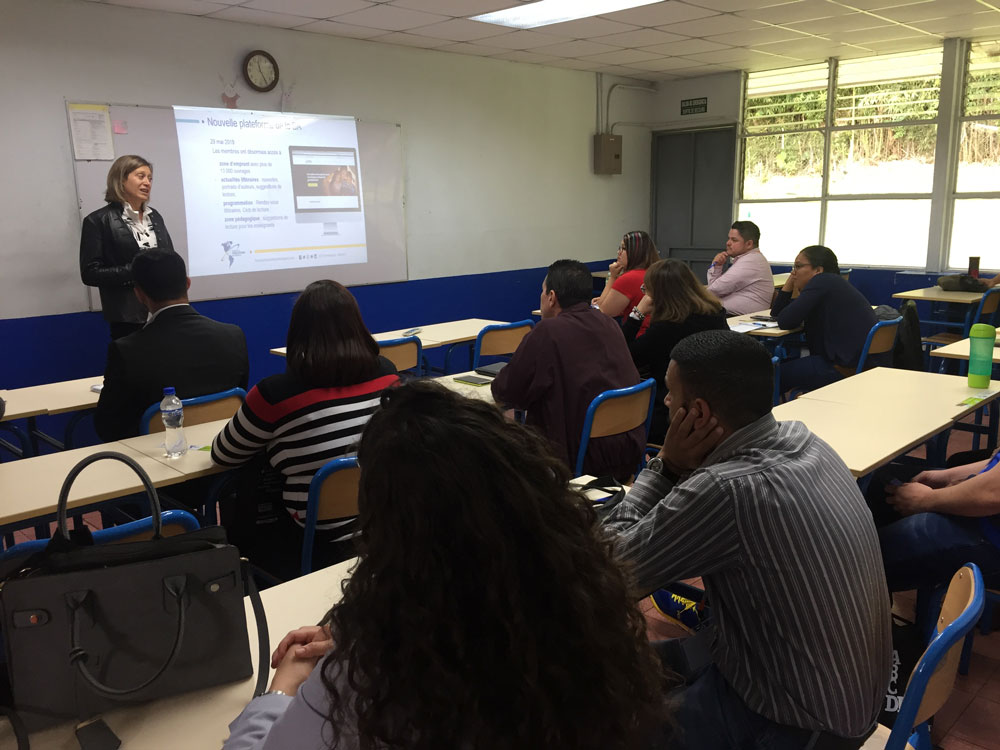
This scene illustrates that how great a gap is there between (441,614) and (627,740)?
0.25 metres

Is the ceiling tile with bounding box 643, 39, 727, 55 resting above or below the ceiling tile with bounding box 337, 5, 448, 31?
above

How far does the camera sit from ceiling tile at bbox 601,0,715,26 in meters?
5.20

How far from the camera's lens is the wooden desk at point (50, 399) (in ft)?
10.6

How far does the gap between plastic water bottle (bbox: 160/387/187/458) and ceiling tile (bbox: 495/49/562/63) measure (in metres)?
5.03

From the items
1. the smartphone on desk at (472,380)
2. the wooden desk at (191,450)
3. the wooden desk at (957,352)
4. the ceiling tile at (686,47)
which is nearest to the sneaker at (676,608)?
the smartphone on desk at (472,380)

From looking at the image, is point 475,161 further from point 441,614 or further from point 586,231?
point 441,614

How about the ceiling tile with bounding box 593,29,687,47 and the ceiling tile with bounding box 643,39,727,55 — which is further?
the ceiling tile with bounding box 643,39,727,55

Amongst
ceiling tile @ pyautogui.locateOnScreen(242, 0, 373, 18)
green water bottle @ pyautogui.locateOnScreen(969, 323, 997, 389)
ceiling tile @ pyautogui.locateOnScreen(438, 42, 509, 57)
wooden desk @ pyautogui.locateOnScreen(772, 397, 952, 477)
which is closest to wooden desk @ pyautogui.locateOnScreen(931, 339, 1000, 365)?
green water bottle @ pyautogui.locateOnScreen(969, 323, 997, 389)

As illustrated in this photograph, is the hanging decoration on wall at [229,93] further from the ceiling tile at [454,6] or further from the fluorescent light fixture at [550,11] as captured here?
the fluorescent light fixture at [550,11]

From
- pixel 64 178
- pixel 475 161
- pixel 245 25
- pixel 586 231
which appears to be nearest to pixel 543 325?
A: pixel 64 178

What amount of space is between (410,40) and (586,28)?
1.36 metres

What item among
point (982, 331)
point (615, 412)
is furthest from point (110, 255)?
point (982, 331)

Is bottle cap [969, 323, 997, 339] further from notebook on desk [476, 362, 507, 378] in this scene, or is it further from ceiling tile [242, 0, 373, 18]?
ceiling tile [242, 0, 373, 18]

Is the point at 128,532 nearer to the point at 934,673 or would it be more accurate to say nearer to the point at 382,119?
the point at 934,673
